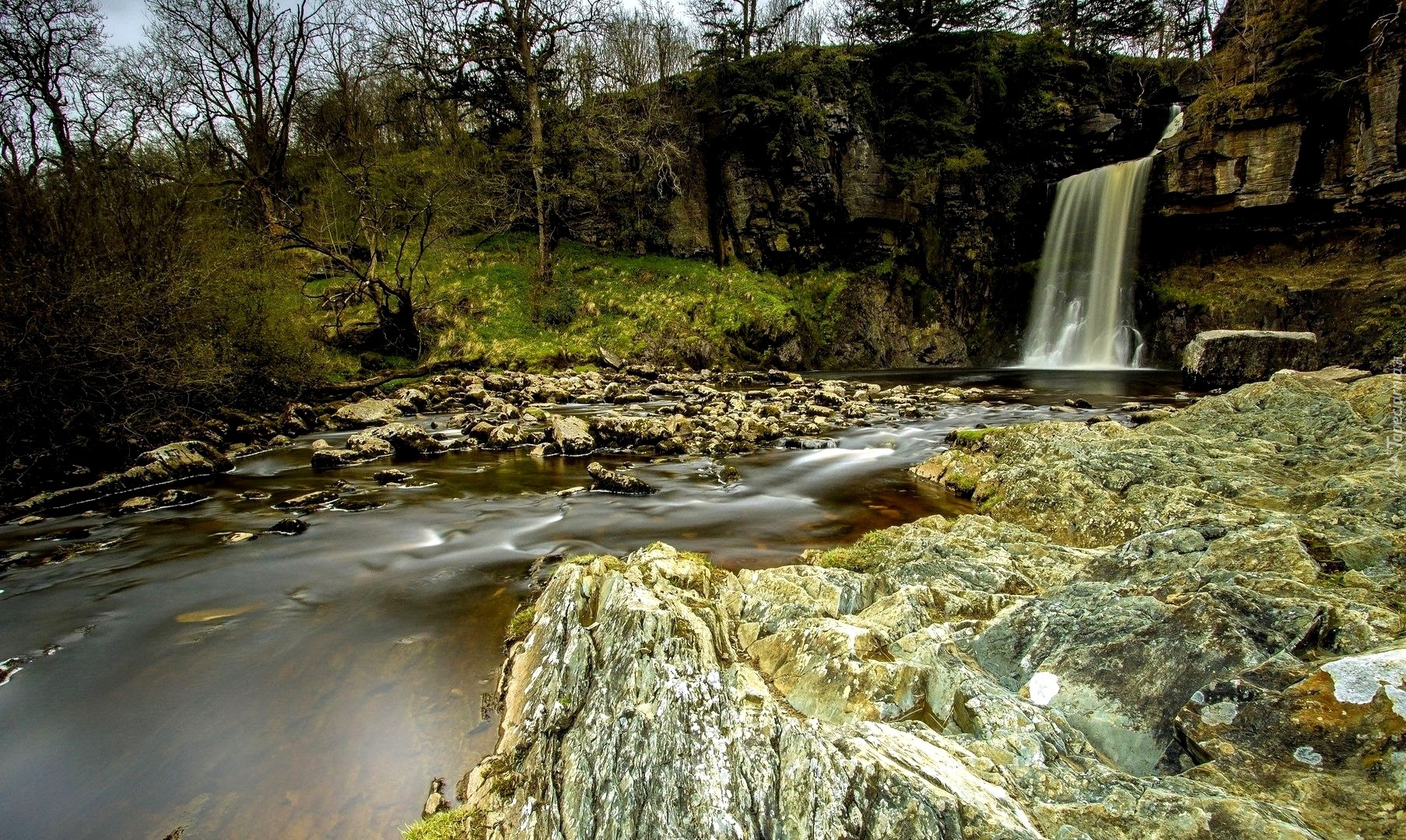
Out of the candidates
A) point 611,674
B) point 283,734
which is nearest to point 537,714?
point 611,674

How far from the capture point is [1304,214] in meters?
20.7

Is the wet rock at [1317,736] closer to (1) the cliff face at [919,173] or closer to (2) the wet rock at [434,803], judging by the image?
(2) the wet rock at [434,803]

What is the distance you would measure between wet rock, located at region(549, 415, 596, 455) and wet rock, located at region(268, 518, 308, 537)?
160 inches

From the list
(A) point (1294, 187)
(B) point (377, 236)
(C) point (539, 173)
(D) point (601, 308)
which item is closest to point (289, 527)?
(D) point (601, 308)

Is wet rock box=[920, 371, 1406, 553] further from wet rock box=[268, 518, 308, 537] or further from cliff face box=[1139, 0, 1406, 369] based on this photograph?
cliff face box=[1139, 0, 1406, 369]

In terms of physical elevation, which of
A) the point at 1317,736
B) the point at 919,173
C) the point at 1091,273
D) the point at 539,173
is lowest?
the point at 1317,736

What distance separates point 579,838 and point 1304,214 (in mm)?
30383

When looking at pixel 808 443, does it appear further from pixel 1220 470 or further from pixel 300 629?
pixel 300 629

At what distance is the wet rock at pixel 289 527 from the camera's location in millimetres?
6086

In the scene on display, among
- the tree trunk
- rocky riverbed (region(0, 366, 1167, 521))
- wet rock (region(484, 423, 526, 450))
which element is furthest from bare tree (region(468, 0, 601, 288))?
wet rock (region(484, 423, 526, 450))

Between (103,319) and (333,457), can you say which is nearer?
(103,319)

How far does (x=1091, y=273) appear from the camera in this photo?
977 inches

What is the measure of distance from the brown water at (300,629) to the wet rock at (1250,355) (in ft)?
46.4

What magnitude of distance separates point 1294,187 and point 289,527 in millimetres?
30514
